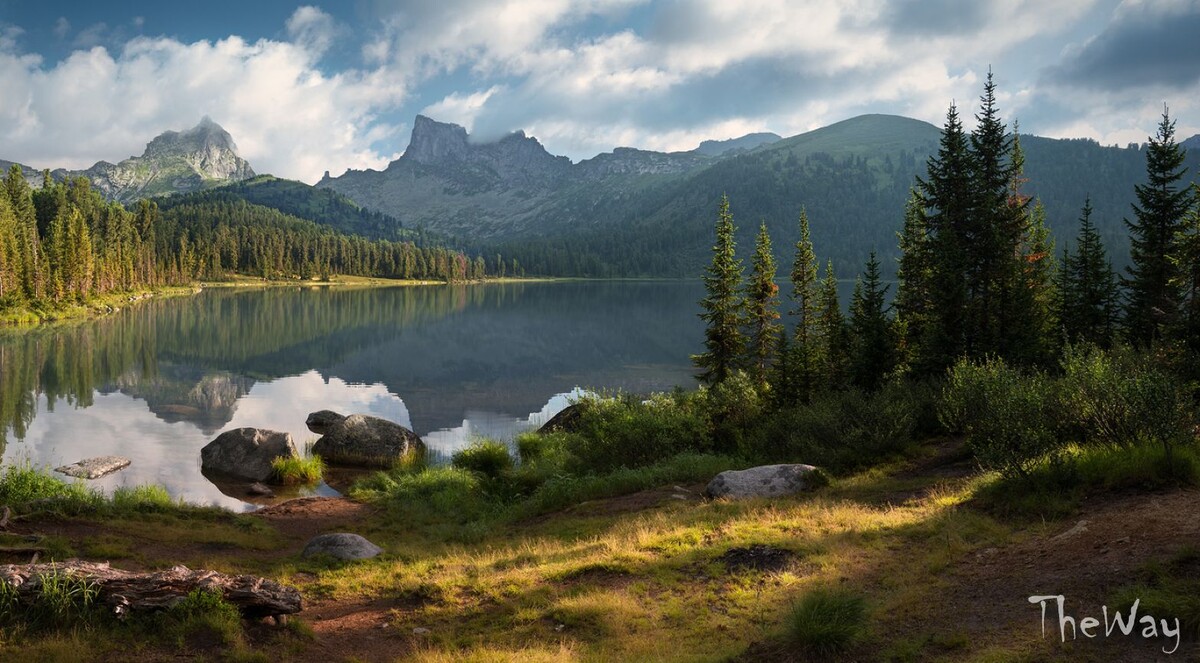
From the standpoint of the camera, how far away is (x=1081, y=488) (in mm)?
12680

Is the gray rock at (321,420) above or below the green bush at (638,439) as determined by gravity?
below

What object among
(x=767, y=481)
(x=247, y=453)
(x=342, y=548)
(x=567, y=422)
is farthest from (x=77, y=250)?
(x=767, y=481)

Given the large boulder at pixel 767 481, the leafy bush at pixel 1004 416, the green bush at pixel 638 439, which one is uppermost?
the leafy bush at pixel 1004 416

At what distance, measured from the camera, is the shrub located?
7801mm

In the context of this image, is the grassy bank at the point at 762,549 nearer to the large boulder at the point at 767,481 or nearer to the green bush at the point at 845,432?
the green bush at the point at 845,432

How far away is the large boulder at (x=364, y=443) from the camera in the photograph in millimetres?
30406

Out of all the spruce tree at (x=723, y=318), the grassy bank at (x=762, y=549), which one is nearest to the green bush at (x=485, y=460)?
the grassy bank at (x=762, y=549)

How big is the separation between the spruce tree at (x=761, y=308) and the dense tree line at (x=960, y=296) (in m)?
0.10

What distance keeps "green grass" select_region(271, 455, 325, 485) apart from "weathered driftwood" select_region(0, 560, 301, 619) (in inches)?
741

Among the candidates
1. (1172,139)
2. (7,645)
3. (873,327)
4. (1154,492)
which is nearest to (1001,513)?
(1154,492)

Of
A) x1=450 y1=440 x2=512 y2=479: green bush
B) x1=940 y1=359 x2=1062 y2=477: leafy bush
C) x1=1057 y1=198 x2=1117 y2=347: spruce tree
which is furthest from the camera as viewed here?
x1=1057 y1=198 x2=1117 y2=347: spruce tree

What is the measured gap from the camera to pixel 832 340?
125 ft

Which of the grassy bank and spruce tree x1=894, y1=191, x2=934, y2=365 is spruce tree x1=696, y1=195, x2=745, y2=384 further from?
the grassy bank

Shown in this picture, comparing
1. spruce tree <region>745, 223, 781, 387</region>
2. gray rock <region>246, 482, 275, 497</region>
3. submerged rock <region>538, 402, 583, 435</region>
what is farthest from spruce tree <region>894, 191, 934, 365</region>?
gray rock <region>246, 482, 275, 497</region>
